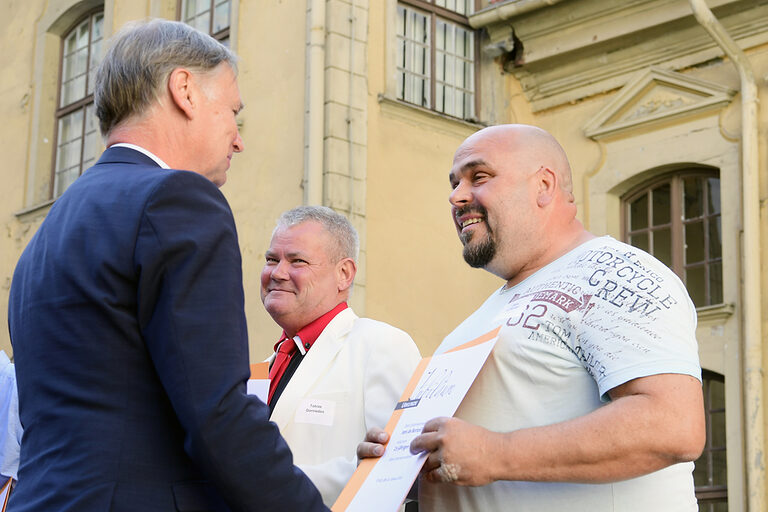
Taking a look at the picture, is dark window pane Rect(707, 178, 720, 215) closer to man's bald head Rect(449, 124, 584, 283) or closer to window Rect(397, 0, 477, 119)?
window Rect(397, 0, 477, 119)

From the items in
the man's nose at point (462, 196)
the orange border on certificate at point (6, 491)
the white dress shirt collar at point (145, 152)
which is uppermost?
the man's nose at point (462, 196)

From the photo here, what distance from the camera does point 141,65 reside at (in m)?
2.54

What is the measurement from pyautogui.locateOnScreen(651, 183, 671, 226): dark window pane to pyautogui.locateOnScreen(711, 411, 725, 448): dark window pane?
2.16 meters

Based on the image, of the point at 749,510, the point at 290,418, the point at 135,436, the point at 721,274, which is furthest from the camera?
the point at 721,274

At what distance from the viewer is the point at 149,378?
2252 millimetres

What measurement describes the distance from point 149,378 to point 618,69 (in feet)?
36.6

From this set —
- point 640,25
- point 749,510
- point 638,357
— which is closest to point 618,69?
point 640,25

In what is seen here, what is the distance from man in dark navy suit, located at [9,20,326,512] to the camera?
2.20 meters

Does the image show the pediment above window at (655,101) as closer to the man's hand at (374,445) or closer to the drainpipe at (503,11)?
the drainpipe at (503,11)

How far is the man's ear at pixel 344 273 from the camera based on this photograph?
14.4 feet

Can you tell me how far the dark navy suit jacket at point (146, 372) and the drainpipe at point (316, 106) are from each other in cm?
897

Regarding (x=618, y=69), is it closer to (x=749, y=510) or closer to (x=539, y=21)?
(x=539, y=21)

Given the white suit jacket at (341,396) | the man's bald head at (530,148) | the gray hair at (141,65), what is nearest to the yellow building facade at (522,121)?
the white suit jacket at (341,396)

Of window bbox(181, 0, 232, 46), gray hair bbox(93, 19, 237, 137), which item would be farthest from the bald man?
window bbox(181, 0, 232, 46)
